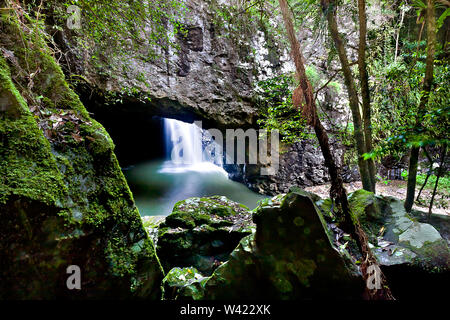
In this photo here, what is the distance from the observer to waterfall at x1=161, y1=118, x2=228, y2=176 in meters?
15.7

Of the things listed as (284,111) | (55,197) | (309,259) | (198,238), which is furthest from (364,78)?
(55,197)

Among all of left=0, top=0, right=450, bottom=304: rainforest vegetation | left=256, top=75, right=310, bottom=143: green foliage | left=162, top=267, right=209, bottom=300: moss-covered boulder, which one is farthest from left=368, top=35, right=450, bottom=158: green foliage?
left=162, top=267, right=209, bottom=300: moss-covered boulder

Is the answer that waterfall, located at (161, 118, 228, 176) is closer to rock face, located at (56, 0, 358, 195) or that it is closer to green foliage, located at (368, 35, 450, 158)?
rock face, located at (56, 0, 358, 195)

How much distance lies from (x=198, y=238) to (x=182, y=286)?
107cm

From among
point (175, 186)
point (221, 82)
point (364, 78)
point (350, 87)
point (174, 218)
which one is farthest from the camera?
point (175, 186)

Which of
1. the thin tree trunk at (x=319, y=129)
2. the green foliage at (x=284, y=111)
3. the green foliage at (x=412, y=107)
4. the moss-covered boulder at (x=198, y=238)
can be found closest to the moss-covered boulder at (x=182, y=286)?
the moss-covered boulder at (x=198, y=238)

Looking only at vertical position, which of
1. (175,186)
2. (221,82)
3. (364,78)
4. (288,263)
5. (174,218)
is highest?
(221,82)

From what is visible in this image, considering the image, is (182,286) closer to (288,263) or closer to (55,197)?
(288,263)

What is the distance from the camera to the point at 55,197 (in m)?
1.51

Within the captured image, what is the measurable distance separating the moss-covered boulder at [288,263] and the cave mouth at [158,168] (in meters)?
5.82

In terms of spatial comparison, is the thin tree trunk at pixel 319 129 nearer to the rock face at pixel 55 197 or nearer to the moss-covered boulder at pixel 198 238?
the moss-covered boulder at pixel 198 238

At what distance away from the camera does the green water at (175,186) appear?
841cm

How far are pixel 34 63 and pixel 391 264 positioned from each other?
13.8ft
